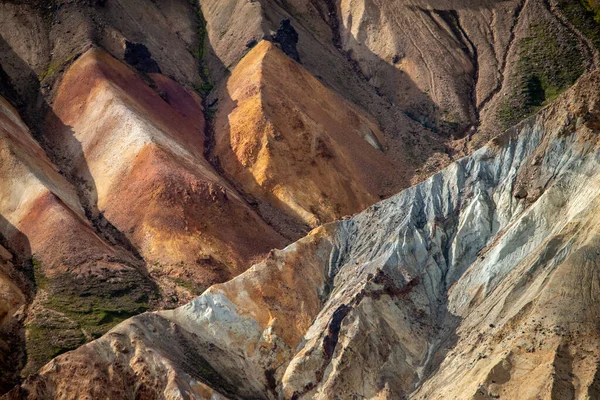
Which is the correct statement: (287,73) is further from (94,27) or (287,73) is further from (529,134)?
(529,134)

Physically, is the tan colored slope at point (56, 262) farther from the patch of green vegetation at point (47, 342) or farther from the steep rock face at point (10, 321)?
the steep rock face at point (10, 321)

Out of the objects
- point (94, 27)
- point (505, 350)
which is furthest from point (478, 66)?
point (505, 350)

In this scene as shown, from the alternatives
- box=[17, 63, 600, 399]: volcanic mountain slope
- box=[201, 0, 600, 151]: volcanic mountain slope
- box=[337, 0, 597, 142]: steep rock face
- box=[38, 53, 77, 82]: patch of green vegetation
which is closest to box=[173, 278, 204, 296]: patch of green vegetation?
box=[17, 63, 600, 399]: volcanic mountain slope

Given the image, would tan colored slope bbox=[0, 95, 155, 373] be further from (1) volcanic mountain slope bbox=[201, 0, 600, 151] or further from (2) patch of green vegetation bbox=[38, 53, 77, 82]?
(1) volcanic mountain slope bbox=[201, 0, 600, 151]

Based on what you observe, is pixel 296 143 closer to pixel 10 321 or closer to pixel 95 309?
pixel 95 309

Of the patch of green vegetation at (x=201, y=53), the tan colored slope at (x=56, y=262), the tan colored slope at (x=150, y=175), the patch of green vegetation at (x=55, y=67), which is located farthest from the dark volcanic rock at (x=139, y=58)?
the tan colored slope at (x=56, y=262)

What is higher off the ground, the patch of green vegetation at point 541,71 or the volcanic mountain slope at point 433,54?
the volcanic mountain slope at point 433,54
